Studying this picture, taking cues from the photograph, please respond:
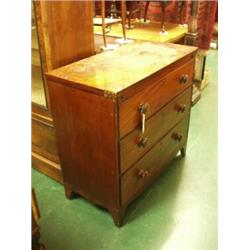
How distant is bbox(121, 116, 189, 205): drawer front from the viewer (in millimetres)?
1300

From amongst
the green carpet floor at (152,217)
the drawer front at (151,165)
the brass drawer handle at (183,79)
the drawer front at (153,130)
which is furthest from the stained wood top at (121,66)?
the green carpet floor at (152,217)

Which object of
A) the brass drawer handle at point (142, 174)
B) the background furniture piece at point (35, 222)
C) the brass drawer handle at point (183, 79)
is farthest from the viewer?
the brass drawer handle at point (183, 79)

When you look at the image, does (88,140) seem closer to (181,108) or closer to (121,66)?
(121,66)

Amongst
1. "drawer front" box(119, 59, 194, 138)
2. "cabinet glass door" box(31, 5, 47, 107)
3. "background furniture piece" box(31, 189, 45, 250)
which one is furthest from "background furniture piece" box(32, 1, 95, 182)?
"background furniture piece" box(31, 189, 45, 250)

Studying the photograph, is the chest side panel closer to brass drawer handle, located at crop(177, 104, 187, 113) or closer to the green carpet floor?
the green carpet floor

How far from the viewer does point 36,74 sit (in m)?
1.37

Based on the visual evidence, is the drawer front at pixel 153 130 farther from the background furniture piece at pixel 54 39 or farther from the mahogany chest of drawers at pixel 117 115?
the background furniture piece at pixel 54 39

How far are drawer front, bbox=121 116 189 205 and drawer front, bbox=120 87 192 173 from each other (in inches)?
1.8

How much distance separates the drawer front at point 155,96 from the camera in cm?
111

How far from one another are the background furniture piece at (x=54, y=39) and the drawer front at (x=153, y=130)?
493mm
